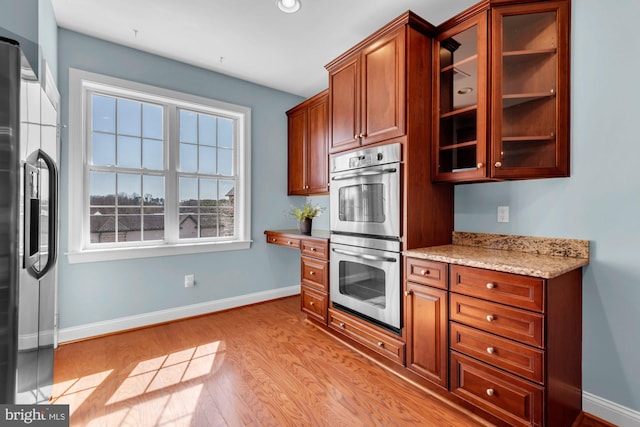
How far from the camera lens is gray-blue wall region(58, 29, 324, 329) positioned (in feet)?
8.70

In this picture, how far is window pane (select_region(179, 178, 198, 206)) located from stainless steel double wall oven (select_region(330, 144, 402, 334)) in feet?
5.44

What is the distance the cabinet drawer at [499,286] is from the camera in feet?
4.86

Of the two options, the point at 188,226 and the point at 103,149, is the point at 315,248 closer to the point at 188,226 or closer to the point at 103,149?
the point at 188,226

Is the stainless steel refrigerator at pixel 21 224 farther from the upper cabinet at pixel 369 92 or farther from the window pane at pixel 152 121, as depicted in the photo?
the upper cabinet at pixel 369 92

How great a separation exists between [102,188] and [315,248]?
2.14 metres

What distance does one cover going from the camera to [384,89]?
2.27 m

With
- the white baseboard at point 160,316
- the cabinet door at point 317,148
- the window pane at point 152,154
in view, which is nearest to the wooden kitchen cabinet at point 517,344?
the cabinet door at point 317,148

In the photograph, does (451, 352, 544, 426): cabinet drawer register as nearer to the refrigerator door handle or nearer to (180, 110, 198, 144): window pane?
the refrigerator door handle

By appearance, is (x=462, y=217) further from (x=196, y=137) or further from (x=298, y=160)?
(x=196, y=137)

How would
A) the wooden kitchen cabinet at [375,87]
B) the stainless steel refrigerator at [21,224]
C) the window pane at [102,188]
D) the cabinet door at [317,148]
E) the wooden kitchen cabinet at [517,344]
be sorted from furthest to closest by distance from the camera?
the cabinet door at [317,148] → the window pane at [102,188] → the wooden kitchen cabinet at [375,87] → the wooden kitchen cabinet at [517,344] → the stainless steel refrigerator at [21,224]

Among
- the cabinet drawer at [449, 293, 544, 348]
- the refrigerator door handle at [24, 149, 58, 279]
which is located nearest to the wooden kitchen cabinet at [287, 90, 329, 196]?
the cabinet drawer at [449, 293, 544, 348]

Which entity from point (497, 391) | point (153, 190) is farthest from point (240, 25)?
point (497, 391)

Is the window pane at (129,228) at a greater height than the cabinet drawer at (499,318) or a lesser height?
greater

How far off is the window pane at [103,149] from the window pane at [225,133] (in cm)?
107
